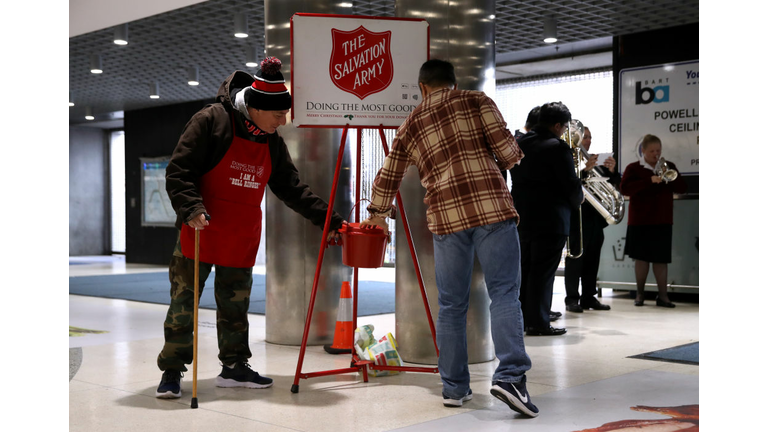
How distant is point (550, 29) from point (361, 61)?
209 inches

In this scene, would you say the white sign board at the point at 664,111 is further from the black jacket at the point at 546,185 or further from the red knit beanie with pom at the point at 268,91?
the red knit beanie with pom at the point at 268,91

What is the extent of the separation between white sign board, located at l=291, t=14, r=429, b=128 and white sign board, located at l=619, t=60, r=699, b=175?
5.12 meters

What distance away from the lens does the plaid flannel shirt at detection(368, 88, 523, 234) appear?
331cm

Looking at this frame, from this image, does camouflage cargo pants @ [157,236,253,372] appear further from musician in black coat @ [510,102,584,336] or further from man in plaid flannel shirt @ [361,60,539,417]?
musician in black coat @ [510,102,584,336]

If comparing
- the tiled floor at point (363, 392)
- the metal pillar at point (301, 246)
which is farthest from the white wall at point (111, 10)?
the tiled floor at point (363, 392)

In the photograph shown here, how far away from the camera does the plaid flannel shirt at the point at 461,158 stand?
3311 millimetres

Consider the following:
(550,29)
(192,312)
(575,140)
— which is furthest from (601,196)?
(192,312)

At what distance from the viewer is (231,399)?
3582 millimetres

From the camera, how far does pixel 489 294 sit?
337cm

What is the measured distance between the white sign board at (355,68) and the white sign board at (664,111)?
16.8 ft

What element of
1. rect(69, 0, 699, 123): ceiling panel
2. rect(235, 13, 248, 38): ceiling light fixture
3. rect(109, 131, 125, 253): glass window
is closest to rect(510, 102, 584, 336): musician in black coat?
rect(69, 0, 699, 123): ceiling panel
